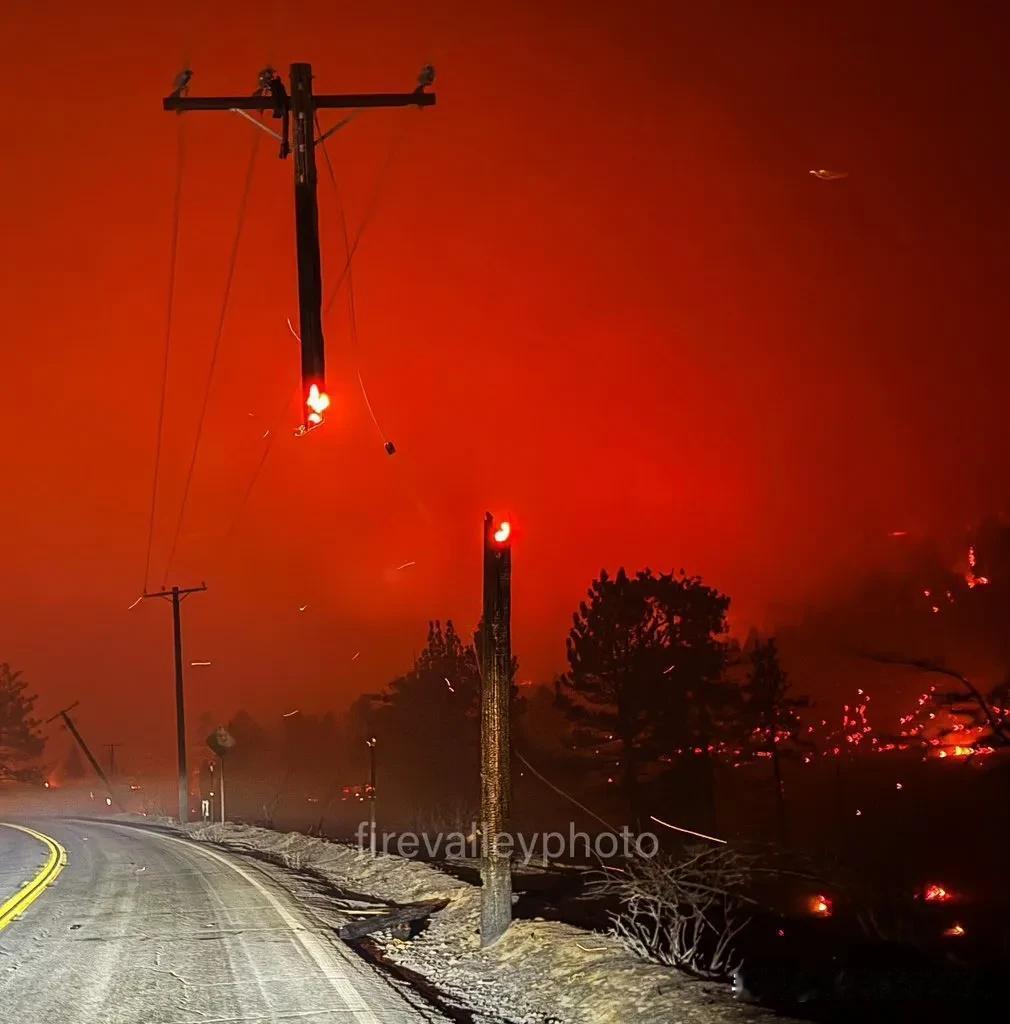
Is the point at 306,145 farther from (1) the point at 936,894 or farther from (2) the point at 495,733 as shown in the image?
(1) the point at 936,894

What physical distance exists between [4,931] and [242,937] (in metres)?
3.60

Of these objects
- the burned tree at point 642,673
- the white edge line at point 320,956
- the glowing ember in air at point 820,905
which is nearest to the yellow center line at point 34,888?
the white edge line at point 320,956

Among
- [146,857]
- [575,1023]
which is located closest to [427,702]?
[146,857]

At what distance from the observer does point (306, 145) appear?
340 inches

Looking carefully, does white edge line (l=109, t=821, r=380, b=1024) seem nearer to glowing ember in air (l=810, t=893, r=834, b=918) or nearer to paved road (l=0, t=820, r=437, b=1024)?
paved road (l=0, t=820, r=437, b=1024)

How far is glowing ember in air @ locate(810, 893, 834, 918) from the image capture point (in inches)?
1040

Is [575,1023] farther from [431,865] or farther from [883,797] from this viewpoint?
[883,797]

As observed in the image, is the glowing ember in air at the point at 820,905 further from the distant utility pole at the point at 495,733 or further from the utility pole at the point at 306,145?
the utility pole at the point at 306,145

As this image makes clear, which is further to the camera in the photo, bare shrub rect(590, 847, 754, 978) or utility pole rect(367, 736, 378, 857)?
utility pole rect(367, 736, 378, 857)

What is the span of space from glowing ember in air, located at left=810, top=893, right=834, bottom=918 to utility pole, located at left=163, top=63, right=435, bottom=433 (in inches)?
915

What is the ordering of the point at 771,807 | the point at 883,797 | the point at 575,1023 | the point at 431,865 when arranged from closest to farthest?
the point at 575,1023
the point at 431,865
the point at 883,797
the point at 771,807

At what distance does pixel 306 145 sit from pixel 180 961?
29.5 ft

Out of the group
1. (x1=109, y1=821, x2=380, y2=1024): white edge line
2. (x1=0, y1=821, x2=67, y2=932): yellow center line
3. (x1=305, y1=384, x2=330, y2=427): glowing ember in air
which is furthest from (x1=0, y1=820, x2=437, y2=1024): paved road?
(x1=305, y1=384, x2=330, y2=427): glowing ember in air

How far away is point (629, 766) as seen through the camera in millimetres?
47906
